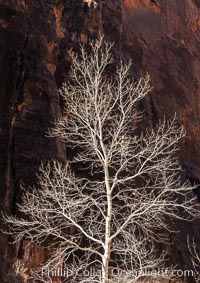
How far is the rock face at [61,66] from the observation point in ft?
66.4

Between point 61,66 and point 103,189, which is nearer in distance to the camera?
point 103,189

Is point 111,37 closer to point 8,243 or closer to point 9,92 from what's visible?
point 9,92

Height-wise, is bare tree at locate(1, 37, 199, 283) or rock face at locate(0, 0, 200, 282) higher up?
rock face at locate(0, 0, 200, 282)

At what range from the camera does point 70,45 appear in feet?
90.7

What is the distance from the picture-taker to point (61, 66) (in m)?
26.7

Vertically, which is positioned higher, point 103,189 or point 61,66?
point 61,66

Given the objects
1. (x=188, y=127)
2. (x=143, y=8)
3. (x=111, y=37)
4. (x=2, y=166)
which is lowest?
(x=2, y=166)

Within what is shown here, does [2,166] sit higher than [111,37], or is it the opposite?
[111,37]

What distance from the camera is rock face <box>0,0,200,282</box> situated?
2025 cm

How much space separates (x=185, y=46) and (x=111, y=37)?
1398 cm

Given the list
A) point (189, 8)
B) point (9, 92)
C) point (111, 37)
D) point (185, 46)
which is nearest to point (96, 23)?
point (111, 37)

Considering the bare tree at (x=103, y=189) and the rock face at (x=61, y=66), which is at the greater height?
the rock face at (x=61, y=66)

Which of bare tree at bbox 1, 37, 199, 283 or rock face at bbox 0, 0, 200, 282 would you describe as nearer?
bare tree at bbox 1, 37, 199, 283

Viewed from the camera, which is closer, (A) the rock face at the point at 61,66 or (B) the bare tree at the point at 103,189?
(B) the bare tree at the point at 103,189
